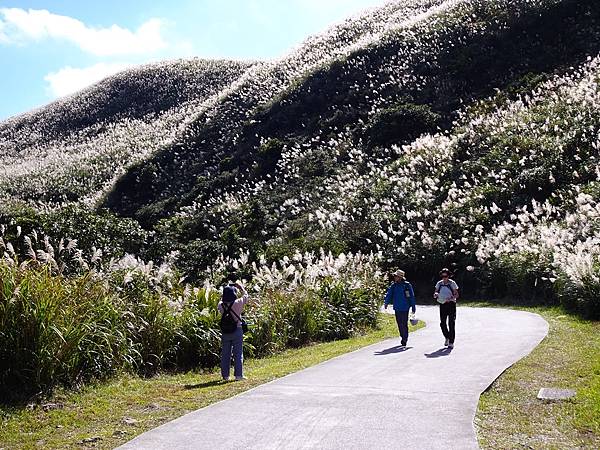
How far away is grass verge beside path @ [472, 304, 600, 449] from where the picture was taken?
602 cm

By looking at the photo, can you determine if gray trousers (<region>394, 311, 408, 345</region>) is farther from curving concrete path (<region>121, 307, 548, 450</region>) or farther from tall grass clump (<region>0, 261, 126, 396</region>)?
tall grass clump (<region>0, 261, 126, 396</region>)

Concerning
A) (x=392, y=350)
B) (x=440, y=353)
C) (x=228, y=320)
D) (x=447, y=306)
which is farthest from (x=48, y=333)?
(x=447, y=306)

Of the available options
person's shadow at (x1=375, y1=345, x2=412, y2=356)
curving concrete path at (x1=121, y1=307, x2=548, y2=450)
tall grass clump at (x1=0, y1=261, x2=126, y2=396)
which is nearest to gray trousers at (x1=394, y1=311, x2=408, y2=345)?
person's shadow at (x1=375, y1=345, x2=412, y2=356)

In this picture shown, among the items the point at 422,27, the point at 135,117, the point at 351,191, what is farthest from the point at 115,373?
the point at 135,117

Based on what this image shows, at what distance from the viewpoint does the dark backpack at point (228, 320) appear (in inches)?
378

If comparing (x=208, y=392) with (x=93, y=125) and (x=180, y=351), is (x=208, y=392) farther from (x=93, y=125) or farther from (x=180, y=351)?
(x=93, y=125)

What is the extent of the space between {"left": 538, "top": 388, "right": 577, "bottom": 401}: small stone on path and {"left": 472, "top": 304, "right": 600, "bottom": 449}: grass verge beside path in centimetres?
8

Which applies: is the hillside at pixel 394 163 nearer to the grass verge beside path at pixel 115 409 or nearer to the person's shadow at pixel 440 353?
the person's shadow at pixel 440 353

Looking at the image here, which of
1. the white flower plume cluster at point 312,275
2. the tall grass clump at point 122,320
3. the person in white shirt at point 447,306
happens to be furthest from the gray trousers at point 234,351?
the white flower plume cluster at point 312,275

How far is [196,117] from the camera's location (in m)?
58.4

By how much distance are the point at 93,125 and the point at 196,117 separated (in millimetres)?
29207

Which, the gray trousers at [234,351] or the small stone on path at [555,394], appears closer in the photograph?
the small stone on path at [555,394]

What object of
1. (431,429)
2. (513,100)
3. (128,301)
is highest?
(513,100)

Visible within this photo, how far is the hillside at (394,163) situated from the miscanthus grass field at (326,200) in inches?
5.4
